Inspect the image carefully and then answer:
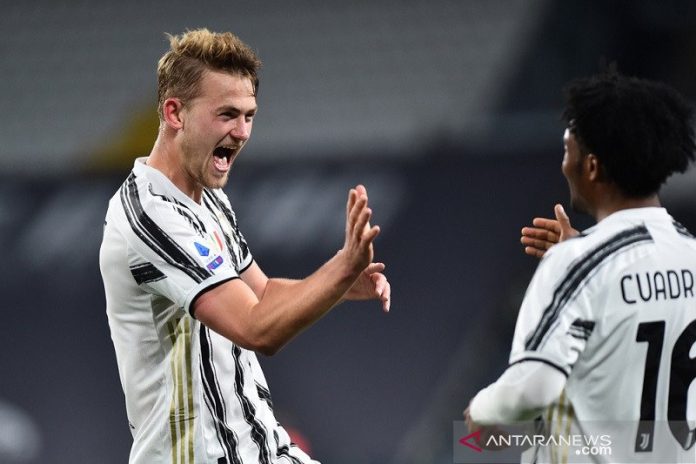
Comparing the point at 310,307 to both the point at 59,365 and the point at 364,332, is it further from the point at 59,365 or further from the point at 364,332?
the point at 59,365

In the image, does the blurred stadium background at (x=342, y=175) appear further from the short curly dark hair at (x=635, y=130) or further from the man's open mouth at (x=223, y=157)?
the short curly dark hair at (x=635, y=130)

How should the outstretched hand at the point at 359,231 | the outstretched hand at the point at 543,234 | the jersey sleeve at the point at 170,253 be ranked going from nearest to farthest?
the outstretched hand at the point at 359,231
the jersey sleeve at the point at 170,253
the outstretched hand at the point at 543,234

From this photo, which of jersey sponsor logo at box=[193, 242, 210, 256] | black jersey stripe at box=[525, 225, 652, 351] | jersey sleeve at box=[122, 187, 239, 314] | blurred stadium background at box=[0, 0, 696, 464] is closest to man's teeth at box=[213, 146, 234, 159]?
jersey sleeve at box=[122, 187, 239, 314]

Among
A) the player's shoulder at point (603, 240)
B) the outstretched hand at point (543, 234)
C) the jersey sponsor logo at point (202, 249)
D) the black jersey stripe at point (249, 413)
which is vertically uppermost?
the outstretched hand at point (543, 234)

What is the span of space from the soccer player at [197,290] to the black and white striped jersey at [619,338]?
24.5 inches

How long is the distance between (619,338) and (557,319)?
16cm

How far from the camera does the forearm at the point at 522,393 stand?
257cm

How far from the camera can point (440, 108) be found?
9.40 metres

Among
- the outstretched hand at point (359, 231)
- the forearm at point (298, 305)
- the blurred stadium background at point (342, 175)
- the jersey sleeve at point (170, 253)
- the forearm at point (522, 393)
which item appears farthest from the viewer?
the blurred stadium background at point (342, 175)

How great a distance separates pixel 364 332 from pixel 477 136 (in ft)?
5.70

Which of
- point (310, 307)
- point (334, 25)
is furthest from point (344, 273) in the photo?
point (334, 25)

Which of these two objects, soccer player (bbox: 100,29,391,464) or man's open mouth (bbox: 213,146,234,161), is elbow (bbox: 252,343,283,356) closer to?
soccer player (bbox: 100,29,391,464)

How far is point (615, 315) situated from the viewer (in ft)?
8.59

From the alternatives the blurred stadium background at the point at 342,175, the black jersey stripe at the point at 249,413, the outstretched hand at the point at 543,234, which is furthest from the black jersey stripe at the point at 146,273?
the blurred stadium background at the point at 342,175
